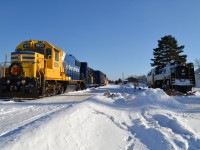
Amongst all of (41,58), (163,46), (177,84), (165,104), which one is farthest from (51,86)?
(163,46)

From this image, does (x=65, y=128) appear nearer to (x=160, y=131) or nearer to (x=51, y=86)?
(x=160, y=131)

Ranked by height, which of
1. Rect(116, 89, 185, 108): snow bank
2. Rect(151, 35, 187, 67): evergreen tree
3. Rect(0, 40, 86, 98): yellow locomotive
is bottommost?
Rect(116, 89, 185, 108): snow bank

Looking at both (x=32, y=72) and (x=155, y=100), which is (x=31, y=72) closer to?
(x=32, y=72)

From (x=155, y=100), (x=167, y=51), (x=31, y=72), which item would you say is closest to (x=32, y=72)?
(x=31, y=72)

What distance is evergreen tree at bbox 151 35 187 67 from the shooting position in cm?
4912

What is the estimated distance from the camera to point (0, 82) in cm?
1465

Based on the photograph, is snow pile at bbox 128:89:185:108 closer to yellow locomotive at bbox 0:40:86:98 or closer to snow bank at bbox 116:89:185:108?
snow bank at bbox 116:89:185:108

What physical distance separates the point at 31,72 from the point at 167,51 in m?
39.4

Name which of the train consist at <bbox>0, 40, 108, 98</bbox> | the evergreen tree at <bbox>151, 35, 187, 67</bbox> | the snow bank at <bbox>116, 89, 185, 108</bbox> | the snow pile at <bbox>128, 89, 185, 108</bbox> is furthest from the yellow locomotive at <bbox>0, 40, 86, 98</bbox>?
the evergreen tree at <bbox>151, 35, 187, 67</bbox>

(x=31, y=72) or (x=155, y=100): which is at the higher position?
(x=31, y=72)

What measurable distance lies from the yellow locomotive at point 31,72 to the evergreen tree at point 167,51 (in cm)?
3551

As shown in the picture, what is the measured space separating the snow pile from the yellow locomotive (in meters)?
5.57

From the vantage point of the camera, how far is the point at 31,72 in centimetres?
1489

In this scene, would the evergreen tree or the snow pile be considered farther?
the evergreen tree
